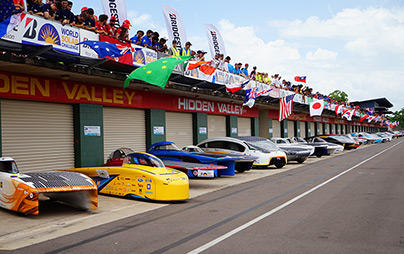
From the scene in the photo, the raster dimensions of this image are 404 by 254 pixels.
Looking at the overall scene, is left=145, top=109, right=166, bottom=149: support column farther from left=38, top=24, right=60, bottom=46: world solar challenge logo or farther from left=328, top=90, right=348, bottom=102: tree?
left=328, top=90, right=348, bottom=102: tree

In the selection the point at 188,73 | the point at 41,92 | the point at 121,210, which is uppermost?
the point at 188,73

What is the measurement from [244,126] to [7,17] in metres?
22.3

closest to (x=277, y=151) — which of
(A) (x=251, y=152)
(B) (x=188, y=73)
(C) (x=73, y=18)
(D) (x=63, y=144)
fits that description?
(A) (x=251, y=152)

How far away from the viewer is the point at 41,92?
13.6 m

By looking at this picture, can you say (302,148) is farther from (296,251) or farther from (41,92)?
(296,251)

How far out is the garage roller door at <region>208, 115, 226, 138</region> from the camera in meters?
24.8

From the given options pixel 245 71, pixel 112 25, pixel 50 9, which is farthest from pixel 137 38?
pixel 245 71

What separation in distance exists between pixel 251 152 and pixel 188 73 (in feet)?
16.4

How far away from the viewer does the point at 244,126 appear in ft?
97.2

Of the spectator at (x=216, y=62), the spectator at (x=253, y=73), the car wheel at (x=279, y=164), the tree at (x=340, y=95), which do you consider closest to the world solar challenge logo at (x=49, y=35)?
the spectator at (x=216, y=62)

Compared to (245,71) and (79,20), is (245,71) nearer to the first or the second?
(245,71)

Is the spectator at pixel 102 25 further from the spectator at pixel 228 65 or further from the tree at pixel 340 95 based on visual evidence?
the tree at pixel 340 95

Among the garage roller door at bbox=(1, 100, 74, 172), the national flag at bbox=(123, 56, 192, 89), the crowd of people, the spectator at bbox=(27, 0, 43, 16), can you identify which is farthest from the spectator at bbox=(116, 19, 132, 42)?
the garage roller door at bbox=(1, 100, 74, 172)

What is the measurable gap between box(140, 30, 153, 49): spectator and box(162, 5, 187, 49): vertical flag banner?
2887 millimetres
